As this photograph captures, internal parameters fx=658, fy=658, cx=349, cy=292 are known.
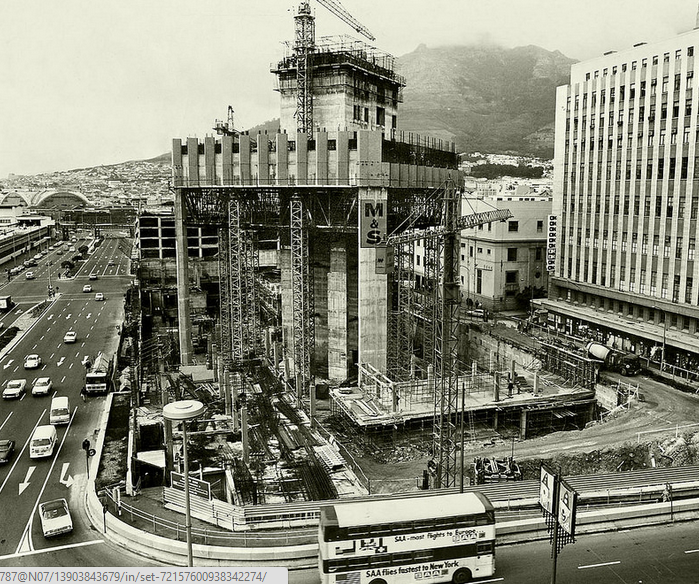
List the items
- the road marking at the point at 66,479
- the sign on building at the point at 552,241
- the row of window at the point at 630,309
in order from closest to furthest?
1. the road marking at the point at 66,479
2. the row of window at the point at 630,309
3. the sign on building at the point at 552,241

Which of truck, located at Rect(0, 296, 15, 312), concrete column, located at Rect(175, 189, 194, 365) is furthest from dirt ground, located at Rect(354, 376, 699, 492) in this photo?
truck, located at Rect(0, 296, 15, 312)

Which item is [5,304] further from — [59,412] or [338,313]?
[338,313]

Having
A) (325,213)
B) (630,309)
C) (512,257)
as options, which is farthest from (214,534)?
(512,257)

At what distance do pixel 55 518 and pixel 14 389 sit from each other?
2615 centimetres

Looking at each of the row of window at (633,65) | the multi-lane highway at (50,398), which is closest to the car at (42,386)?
the multi-lane highway at (50,398)

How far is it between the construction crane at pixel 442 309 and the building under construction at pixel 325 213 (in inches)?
16.2

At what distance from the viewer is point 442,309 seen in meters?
37.1

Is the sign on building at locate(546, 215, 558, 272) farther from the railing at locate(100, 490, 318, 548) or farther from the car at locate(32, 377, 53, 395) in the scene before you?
the railing at locate(100, 490, 318, 548)

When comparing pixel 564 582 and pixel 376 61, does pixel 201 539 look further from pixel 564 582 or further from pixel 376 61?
pixel 376 61

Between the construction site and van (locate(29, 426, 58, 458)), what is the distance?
6423 millimetres

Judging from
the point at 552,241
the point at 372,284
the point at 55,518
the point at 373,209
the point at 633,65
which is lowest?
the point at 55,518

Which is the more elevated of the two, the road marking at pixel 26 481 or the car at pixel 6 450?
the car at pixel 6 450

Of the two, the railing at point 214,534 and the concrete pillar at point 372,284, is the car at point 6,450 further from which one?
the concrete pillar at point 372,284

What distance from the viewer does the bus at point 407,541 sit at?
22953 millimetres
